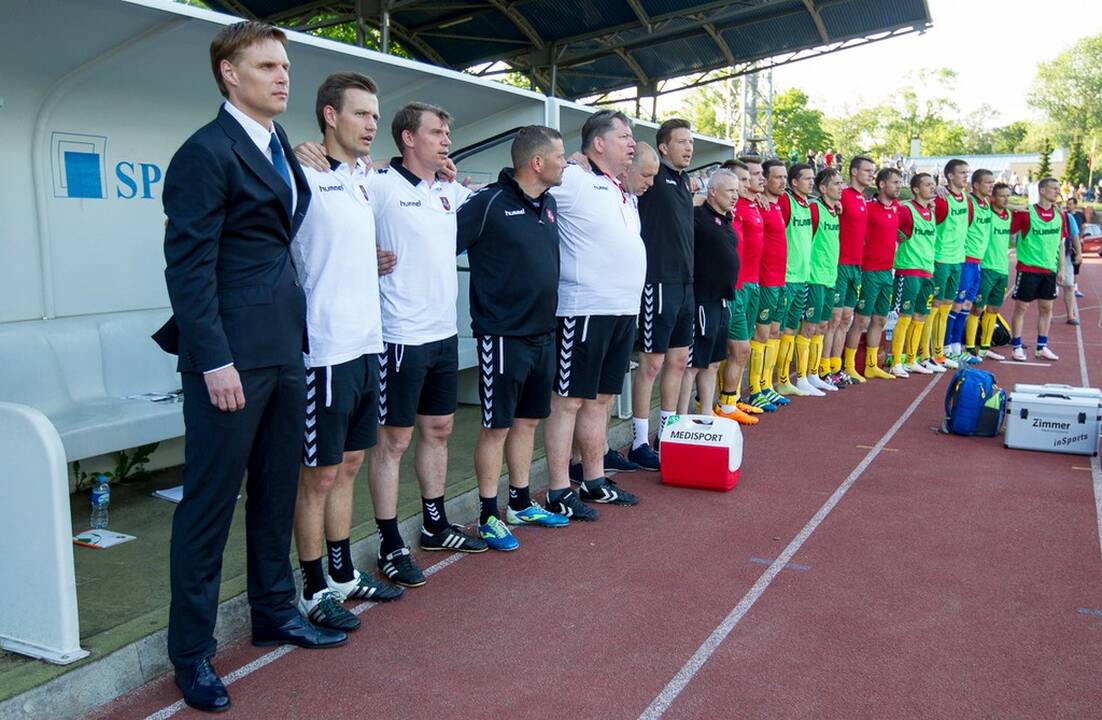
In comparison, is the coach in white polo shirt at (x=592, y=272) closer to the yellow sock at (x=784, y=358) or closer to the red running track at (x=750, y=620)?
the red running track at (x=750, y=620)

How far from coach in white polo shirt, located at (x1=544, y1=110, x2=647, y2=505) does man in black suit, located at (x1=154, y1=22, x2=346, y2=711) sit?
2.10m

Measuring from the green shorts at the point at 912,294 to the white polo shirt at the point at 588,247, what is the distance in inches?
229

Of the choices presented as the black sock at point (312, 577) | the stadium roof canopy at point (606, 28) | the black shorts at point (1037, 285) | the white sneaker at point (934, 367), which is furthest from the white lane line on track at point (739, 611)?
the stadium roof canopy at point (606, 28)

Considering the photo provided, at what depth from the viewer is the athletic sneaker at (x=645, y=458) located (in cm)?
655

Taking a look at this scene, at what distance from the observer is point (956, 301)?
37.3ft

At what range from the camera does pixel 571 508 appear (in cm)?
539

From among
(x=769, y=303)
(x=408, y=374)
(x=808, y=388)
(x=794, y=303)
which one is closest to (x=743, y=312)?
(x=769, y=303)

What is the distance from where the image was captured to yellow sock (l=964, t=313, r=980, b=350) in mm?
11766

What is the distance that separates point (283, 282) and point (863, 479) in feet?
14.6

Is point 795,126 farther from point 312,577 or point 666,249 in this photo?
point 312,577

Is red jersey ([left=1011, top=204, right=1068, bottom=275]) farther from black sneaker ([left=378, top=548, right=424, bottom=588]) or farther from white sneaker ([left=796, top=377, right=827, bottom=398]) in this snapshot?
black sneaker ([left=378, top=548, right=424, bottom=588])

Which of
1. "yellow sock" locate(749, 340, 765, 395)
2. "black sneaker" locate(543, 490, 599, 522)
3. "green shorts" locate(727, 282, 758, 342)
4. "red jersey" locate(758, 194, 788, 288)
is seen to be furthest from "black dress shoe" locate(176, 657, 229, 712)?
"yellow sock" locate(749, 340, 765, 395)

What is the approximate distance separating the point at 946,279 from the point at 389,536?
27.5 ft

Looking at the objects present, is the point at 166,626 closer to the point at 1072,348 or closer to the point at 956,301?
the point at 956,301
